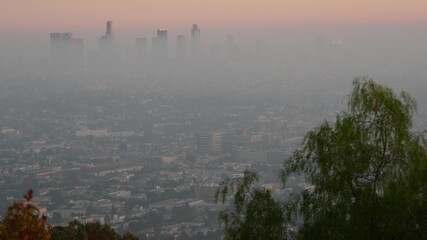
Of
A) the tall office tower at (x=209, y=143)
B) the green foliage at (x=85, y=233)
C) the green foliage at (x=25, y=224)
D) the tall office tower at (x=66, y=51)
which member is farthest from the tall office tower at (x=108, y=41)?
A: the green foliage at (x=25, y=224)

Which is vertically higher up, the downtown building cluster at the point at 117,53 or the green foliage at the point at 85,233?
the downtown building cluster at the point at 117,53

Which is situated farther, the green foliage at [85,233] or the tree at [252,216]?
the green foliage at [85,233]

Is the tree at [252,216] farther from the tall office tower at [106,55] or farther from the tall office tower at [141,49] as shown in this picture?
the tall office tower at [141,49]

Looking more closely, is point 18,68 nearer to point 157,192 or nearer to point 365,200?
point 157,192

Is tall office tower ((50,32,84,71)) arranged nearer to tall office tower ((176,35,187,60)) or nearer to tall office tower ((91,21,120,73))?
tall office tower ((91,21,120,73))

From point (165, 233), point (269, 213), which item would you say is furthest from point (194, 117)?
point (269, 213)

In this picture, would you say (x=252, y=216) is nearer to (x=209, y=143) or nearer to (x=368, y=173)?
(x=368, y=173)
